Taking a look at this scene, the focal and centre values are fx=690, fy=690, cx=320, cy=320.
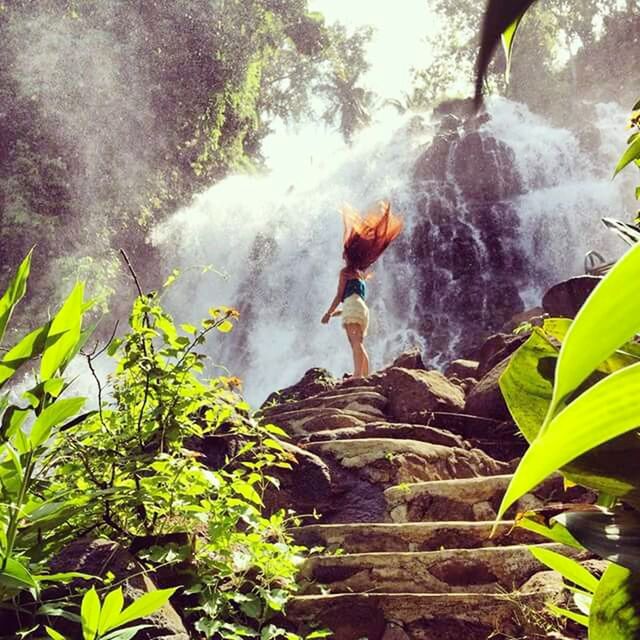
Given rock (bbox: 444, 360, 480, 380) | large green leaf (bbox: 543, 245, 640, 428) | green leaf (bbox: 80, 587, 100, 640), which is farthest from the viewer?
rock (bbox: 444, 360, 480, 380)

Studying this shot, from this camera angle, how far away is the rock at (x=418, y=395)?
5.05 meters

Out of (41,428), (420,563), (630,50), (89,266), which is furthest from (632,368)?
(630,50)

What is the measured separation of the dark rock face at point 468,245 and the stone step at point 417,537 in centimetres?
1127

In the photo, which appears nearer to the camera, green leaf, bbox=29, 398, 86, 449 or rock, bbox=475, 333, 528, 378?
green leaf, bbox=29, 398, 86, 449

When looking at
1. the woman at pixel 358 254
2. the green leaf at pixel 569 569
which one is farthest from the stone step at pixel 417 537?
the woman at pixel 358 254

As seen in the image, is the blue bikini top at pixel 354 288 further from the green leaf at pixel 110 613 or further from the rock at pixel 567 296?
the green leaf at pixel 110 613

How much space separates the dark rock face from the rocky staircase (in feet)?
29.6

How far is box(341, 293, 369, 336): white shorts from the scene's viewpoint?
267 inches

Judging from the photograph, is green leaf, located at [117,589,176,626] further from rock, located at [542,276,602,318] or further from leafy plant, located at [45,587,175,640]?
rock, located at [542,276,602,318]

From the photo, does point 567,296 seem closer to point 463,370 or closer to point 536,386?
point 463,370

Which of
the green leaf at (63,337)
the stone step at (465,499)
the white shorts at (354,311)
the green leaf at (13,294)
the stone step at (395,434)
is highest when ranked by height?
the white shorts at (354,311)

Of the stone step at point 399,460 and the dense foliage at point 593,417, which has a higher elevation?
the stone step at point 399,460

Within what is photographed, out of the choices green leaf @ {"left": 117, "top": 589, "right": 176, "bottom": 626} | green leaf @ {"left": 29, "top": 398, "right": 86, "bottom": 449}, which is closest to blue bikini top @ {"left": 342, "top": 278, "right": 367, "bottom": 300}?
green leaf @ {"left": 29, "top": 398, "right": 86, "bottom": 449}

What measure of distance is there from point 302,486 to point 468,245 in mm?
13494
